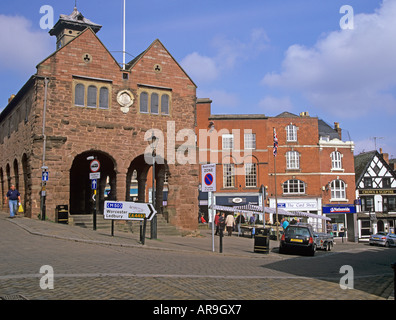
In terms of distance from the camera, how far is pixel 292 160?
44.4m

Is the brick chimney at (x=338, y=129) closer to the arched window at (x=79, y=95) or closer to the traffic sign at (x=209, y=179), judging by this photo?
the arched window at (x=79, y=95)

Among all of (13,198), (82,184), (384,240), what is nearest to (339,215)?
(384,240)

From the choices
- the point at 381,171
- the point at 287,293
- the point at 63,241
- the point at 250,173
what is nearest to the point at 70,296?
the point at 287,293

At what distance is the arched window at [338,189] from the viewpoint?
4488 cm

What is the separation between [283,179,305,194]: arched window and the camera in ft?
144

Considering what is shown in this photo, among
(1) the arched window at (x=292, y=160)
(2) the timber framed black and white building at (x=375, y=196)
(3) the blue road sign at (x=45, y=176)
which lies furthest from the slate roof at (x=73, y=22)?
(2) the timber framed black and white building at (x=375, y=196)

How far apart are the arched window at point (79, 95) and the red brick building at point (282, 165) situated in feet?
68.6

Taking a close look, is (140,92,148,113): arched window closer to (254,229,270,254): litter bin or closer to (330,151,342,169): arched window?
(254,229,270,254): litter bin

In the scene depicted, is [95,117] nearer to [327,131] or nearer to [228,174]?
[228,174]

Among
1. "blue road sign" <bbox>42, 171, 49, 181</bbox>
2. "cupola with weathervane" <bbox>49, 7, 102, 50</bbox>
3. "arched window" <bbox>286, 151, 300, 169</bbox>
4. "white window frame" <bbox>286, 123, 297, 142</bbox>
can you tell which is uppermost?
"cupola with weathervane" <bbox>49, 7, 102, 50</bbox>

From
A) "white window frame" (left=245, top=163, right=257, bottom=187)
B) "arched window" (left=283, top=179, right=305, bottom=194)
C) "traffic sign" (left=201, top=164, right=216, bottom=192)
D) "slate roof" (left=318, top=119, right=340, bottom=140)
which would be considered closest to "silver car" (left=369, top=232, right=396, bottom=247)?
"arched window" (left=283, top=179, right=305, bottom=194)

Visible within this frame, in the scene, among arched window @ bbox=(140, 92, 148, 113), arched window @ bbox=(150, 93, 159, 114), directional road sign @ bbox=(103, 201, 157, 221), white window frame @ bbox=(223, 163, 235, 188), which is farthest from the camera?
white window frame @ bbox=(223, 163, 235, 188)

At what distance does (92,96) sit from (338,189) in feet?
101

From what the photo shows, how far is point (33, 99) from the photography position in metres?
22.6
